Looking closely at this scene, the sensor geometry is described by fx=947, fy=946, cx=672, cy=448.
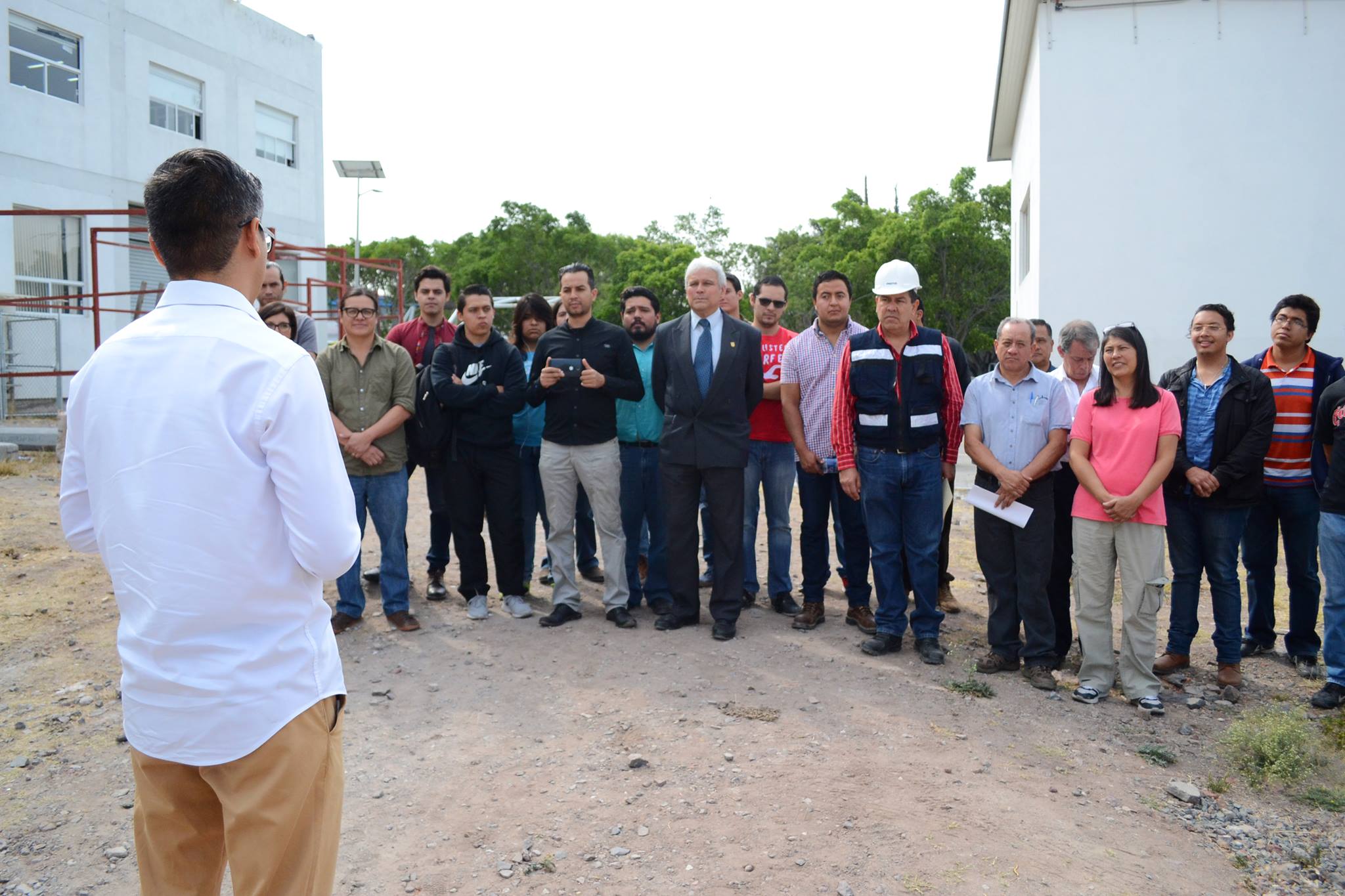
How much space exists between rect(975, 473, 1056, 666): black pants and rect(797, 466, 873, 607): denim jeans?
3.03ft

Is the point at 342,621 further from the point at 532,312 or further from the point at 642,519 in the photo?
the point at 532,312

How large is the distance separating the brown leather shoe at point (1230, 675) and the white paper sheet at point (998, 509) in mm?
1395

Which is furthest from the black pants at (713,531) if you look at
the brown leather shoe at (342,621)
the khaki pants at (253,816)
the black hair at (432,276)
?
the khaki pants at (253,816)

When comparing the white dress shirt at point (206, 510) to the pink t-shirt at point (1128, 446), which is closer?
the white dress shirt at point (206, 510)

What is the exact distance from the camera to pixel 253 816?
74.2 inches

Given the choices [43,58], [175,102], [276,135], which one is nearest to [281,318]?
[43,58]

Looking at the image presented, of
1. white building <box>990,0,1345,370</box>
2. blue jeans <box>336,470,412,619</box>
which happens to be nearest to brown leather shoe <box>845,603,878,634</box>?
blue jeans <box>336,470,412,619</box>

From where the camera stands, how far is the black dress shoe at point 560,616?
6258 millimetres

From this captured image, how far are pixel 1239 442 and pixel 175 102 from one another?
21.7 m

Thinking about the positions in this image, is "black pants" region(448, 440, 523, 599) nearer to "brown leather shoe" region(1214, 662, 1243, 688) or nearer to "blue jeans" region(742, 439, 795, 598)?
"blue jeans" region(742, 439, 795, 598)

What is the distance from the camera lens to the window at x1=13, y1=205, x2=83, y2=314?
17.1 m

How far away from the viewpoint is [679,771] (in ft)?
13.7

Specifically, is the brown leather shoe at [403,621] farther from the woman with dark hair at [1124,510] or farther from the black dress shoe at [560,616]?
the woman with dark hair at [1124,510]

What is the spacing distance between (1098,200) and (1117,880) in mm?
10733
